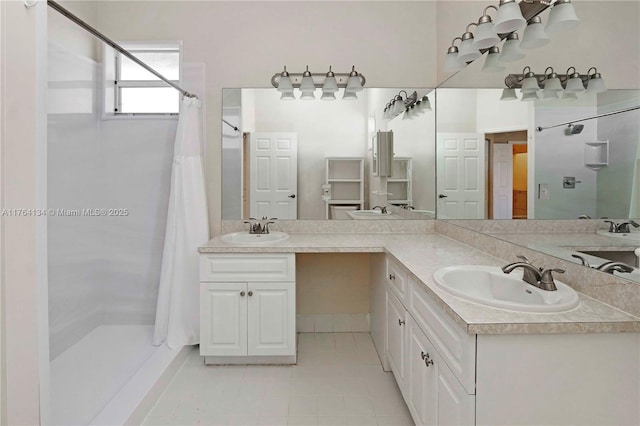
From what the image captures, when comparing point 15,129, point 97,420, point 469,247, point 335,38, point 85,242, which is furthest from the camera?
point 335,38

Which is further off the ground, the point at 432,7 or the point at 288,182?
the point at 432,7

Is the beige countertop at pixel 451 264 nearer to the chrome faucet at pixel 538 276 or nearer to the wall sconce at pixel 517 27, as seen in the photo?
the chrome faucet at pixel 538 276

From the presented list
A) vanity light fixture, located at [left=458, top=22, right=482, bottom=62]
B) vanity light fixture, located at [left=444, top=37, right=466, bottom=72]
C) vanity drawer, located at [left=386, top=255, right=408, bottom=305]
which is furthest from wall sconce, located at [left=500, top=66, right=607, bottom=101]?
vanity drawer, located at [left=386, top=255, right=408, bottom=305]

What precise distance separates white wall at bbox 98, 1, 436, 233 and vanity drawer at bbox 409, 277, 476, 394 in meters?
1.81

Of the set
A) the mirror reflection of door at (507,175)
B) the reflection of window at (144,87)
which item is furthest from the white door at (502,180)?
the reflection of window at (144,87)

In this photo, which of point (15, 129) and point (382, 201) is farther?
point (382, 201)

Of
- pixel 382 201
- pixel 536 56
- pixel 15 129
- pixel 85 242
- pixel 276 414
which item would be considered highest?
pixel 536 56

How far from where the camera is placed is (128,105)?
9.49 ft

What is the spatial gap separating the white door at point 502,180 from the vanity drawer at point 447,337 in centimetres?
65

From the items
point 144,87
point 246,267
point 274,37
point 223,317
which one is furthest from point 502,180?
point 144,87

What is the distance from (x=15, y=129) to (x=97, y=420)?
132cm

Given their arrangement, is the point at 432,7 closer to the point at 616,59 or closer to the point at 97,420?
the point at 616,59

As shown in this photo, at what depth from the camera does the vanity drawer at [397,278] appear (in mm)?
1837

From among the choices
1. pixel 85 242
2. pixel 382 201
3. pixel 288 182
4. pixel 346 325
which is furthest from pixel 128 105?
pixel 346 325
